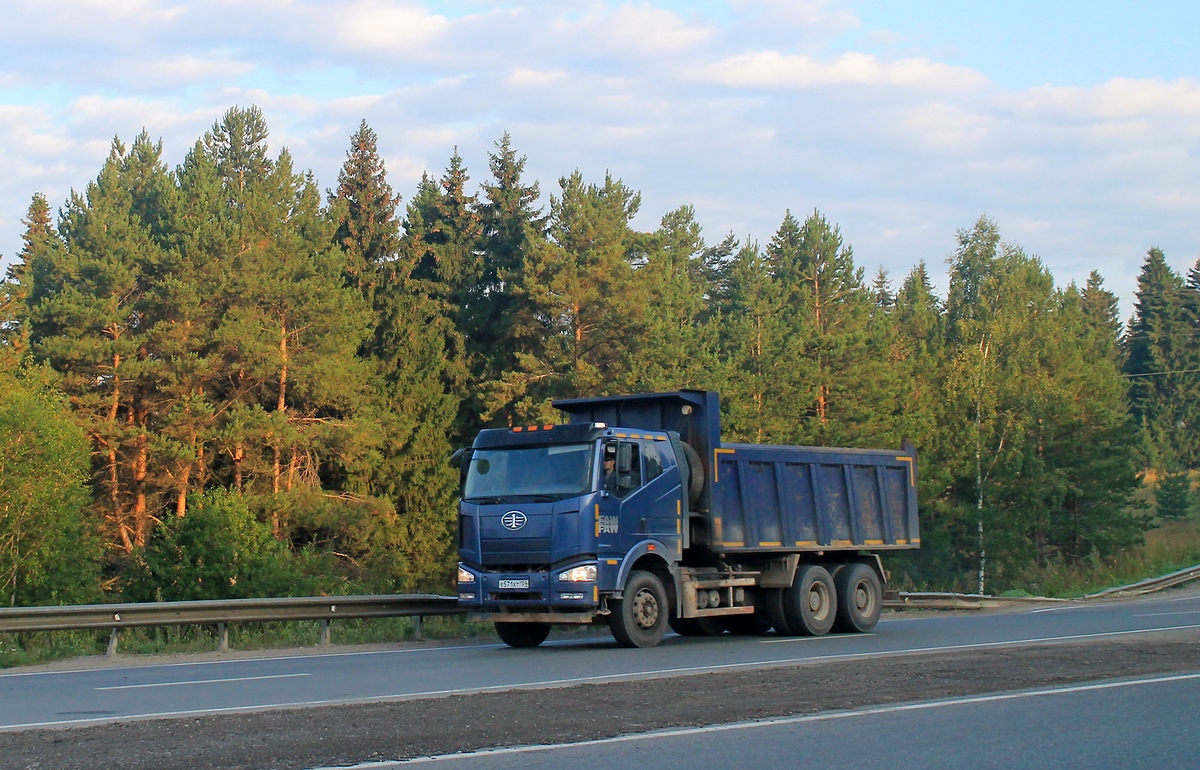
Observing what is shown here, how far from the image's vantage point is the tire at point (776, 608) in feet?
61.9

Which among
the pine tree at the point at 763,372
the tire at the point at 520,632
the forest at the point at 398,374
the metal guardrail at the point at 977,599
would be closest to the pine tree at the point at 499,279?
the forest at the point at 398,374

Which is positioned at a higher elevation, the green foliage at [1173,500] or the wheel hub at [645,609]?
the wheel hub at [645,609]

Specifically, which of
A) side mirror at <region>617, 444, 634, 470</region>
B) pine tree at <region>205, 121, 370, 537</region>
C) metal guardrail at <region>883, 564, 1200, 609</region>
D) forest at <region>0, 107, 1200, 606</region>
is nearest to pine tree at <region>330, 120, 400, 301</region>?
forest at <region>0, 107, 1200, 606</region>

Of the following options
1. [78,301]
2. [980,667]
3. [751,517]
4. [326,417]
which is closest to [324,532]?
[326,417]

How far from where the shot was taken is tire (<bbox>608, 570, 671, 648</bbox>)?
16.4 m

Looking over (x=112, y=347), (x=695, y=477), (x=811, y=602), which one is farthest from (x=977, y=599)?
(x=112, y=347)

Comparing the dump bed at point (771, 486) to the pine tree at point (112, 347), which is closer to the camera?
the dump bed at point (771, 486)

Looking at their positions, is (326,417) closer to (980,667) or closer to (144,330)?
(144,330)

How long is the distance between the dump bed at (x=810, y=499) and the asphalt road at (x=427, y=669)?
4.92 feet

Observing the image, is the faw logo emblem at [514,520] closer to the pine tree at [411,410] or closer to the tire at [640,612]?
the tire at [640,612]

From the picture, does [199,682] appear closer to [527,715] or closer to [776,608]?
[527,715]

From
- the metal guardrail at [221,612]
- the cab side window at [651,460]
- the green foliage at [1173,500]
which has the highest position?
the cab side window at [651,460]

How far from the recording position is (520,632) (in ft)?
57.6

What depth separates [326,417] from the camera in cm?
4975
